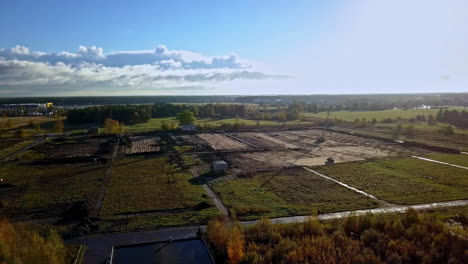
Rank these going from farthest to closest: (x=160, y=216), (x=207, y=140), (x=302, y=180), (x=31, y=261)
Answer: (x=207, y=140) → (x=302, y=180) → (x=160, y=216) → (x=31, y=261)

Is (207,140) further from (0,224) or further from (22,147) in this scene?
(0,224)

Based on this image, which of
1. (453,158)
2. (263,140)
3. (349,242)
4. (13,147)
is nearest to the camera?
(349,242)

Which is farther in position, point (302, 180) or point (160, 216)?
point (302, 180)

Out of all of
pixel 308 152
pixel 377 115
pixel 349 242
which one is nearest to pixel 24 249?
pixel 349 242

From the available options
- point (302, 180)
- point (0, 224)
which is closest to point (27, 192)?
point (0, 224)

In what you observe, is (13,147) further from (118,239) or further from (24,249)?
(24,249)
